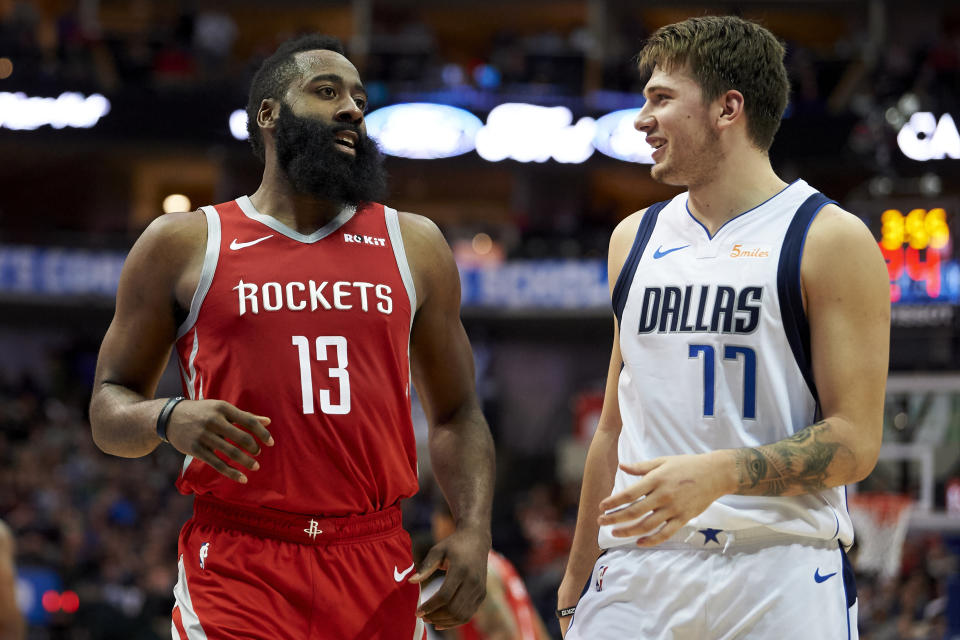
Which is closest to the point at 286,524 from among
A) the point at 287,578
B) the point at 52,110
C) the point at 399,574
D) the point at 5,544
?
the point at 287,578

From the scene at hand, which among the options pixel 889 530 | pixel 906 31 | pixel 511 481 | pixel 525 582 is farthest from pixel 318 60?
pixel 906 31

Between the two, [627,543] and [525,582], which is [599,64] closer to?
[525,582]

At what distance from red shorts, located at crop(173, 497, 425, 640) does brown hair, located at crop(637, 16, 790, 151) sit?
153 centimetres

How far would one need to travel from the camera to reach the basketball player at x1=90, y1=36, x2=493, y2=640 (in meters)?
3.40

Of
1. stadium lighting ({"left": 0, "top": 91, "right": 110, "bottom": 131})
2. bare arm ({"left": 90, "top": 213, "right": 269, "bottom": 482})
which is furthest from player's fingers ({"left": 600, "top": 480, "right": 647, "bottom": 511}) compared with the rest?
stadium lighting ({"left": 0, "top": 91, "right": 110, "bottom": 131})

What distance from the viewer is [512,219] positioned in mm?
24562

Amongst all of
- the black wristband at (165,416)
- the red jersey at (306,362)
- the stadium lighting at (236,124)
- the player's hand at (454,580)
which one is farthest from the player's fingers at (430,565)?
the stadium lighting at (236,124)

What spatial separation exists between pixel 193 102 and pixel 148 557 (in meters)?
10.2

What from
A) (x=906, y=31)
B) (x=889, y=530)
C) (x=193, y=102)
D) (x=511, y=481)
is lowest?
(x=511, y=481)

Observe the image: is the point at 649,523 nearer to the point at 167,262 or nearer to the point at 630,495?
the point at 630,495

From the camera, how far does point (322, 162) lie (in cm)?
368

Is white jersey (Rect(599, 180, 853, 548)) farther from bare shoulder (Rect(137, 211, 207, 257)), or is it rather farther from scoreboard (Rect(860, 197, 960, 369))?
scoreboard (Rect(860, 197, 960, 369))

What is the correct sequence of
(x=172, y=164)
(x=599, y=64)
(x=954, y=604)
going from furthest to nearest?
(x=172, y=164), (x=599, y=64), (x=954, y=604)

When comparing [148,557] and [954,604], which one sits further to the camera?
[148,557]
